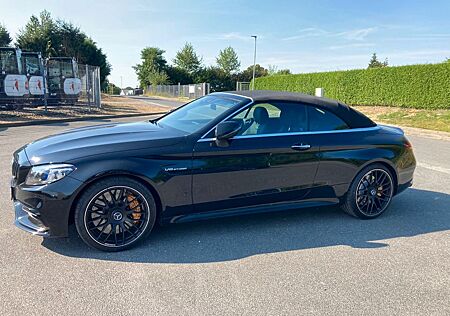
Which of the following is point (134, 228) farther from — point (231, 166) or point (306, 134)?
point (306, 134)

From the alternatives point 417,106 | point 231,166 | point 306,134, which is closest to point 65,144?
point 231,166

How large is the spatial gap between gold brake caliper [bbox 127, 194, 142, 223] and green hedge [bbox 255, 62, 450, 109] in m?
17.6

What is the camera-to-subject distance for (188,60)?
65.3 metres

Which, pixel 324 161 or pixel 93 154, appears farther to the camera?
pixel 324 161

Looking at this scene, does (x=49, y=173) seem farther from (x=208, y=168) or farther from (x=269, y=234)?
(x=269, y=234)

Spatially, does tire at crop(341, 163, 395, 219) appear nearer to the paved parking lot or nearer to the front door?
the paved parking lot

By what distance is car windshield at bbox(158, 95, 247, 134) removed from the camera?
3.76m

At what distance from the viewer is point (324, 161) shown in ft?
13.1

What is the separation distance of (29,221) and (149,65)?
229 ft

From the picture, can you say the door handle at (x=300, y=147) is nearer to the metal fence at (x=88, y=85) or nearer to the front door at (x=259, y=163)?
the front door at (x=259, y=163)

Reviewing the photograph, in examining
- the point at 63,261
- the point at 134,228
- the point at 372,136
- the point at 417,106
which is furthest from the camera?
the point at 417,106

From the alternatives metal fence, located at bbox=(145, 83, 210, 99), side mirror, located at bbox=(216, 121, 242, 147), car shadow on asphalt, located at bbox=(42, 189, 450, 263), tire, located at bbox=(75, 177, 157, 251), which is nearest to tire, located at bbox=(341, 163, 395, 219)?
car shadow on asphalt, located at bbox=(42, 189, 450, 263)

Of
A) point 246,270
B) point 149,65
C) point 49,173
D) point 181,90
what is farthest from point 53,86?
point 149,65

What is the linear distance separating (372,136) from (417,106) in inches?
639
